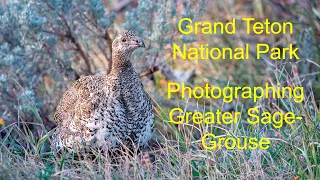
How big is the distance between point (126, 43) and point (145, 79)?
64.1 inches

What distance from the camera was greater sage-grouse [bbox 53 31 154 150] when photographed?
3.92 m

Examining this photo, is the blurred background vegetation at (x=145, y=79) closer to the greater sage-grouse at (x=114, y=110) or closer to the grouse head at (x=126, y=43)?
the greater sage-grouse at (x=114, y=110)

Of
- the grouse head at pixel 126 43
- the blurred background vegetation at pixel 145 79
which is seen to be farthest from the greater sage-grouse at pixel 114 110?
the blurred background vegetation at pixel 145 79

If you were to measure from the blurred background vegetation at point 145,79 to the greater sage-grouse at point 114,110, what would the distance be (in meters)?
0.15

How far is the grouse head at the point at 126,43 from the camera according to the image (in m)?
3.97

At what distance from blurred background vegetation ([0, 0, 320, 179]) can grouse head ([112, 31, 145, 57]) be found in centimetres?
45

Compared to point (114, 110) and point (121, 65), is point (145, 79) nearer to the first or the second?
point (121, 65)

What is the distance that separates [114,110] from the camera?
155 inches

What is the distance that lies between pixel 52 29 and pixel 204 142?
1.76m

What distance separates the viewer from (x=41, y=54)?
486 centimetres

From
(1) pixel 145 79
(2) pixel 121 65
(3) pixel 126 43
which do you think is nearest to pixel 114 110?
(2) pixel 121 65

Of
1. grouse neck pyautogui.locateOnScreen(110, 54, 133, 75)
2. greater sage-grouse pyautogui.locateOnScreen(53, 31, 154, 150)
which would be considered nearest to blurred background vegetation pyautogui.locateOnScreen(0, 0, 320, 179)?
greater sage-grouse pyautogui.locateOnScreen(53, 31, 154, 150)

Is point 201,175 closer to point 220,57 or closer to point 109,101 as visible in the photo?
point 109,101

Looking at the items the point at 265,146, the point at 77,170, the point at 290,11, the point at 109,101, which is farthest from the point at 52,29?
the point at 290,11
